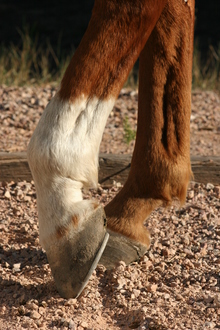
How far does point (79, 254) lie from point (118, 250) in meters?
0.39

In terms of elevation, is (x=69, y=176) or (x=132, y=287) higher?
(x=69, y=176)

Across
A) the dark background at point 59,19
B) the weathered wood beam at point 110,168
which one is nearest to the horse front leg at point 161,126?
the weathered wood beam at point 110,168

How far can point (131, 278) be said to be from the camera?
7.89ft

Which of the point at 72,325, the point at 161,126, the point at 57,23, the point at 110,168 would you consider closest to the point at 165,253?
the point at 161,126

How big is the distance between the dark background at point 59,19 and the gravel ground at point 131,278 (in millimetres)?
5947

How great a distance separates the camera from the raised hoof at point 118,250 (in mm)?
2500

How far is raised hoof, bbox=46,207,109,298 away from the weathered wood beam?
3.73 ft

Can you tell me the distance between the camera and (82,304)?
2.22 m

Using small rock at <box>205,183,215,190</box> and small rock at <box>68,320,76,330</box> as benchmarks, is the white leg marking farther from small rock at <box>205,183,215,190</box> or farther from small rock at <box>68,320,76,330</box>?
small rock at <box>205,183,215,190</box>

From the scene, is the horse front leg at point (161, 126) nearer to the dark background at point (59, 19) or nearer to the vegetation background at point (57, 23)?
the vegetation background at point (57, 23)

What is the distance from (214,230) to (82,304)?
901mm

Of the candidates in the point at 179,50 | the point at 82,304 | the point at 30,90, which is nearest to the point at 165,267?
the point at 82,304

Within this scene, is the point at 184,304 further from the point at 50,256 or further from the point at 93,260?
the point at 50,256

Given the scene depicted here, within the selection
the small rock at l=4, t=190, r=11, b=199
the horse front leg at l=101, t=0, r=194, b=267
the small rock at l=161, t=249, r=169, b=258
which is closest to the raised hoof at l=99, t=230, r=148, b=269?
the horse front leg at l=101, t=0, r=194, b=267
